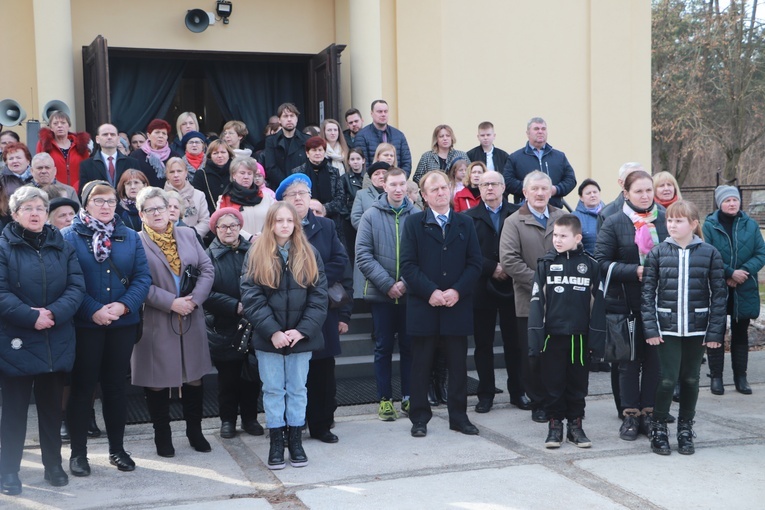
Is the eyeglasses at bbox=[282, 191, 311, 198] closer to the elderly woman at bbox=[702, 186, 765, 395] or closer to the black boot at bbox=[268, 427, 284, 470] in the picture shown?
the black boot at bbox=[268, 427, 284, 470]

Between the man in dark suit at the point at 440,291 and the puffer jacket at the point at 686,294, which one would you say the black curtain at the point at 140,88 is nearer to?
the man in dark suit at the point at 440,291

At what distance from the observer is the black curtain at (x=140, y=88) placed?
44.3ft

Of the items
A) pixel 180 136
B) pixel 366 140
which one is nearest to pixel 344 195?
pixel 366 140

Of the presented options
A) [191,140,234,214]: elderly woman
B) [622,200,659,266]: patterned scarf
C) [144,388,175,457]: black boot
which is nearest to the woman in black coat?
[622,200,659,266]: patterned scarf

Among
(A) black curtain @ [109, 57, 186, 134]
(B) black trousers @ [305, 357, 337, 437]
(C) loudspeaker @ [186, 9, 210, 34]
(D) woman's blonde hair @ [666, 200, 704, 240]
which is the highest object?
(C) loudspeaker @ [186, 9, 210, 34]

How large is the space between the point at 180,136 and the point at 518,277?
16.6 feet

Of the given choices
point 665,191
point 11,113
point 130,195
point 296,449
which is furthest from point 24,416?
point 11,113

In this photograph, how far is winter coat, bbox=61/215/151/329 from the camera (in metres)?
5.52

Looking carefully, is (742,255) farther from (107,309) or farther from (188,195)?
(107,309)

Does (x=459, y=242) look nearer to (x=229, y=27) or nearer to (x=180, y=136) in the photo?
(x=180, y=136)

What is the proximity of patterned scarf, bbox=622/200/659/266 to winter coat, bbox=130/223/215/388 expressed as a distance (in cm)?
305

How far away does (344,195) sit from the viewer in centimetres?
918

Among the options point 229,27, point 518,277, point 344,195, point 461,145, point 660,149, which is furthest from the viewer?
point 660,149

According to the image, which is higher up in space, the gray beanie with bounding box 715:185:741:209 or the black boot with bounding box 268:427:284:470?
the gray beanie with bounding box 715:185:741:209
